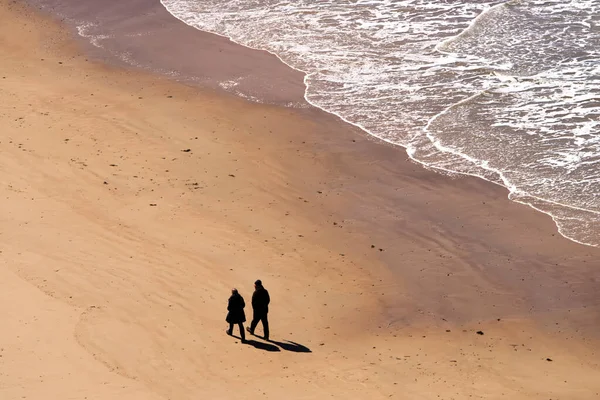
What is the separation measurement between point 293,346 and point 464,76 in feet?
40.7

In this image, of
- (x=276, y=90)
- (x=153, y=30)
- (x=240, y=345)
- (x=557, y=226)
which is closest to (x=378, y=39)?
(x=276, y=90)

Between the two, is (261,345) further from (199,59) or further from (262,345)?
(199,59)

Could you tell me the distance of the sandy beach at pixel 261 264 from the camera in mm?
13547

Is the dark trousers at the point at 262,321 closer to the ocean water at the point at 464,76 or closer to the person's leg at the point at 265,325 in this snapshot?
A: the person's leg at the point at 265,325

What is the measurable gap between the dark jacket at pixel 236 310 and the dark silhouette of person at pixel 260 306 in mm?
217

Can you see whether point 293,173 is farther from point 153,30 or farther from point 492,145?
point 153,30

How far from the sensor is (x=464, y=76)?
24.9 metres

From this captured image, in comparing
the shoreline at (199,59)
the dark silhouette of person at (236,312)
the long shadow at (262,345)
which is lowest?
the long shadow at (262,345)

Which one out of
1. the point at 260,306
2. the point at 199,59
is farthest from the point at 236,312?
the point at 199,59

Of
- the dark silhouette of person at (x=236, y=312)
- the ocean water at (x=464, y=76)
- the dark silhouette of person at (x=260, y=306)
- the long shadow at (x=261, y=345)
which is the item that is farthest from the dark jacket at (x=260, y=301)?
the ocean water at (x=464, y=76)

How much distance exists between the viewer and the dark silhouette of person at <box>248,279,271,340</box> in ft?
47.5

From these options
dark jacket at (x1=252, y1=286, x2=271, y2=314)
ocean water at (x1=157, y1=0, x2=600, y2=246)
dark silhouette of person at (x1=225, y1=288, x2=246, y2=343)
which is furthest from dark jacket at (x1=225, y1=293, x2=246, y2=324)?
ocean water at (x1=157, y1=0, x2=600, y2=246)

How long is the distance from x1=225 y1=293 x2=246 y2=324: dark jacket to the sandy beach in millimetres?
376

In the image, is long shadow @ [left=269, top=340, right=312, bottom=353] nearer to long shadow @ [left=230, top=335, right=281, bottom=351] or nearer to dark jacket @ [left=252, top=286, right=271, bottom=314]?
long shadow @ [left=230, top=335, right=281, bottom=351]
